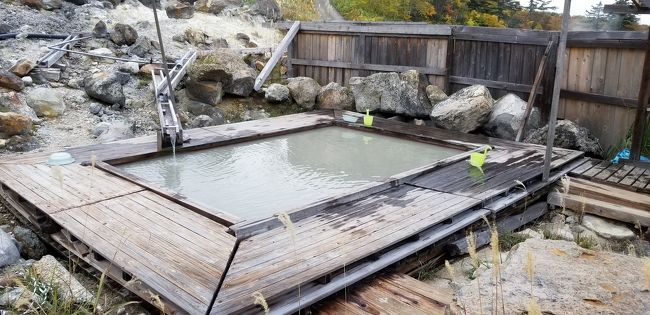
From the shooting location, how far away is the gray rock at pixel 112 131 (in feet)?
21.7

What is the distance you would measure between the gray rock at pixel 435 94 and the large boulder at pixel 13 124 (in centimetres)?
554

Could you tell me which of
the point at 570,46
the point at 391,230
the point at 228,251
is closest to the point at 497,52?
the point at 570,46

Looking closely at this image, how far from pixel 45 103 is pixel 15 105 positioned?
0.39m

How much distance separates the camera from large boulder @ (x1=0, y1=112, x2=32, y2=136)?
6.11 meters

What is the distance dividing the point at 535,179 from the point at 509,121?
6.41ft

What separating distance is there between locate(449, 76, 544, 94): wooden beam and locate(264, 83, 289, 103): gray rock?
2.76 m

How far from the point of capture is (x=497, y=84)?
285 inches

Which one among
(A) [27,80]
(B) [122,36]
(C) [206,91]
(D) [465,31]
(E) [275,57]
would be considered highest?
(D) [465,31]

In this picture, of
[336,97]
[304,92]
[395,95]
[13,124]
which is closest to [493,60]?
[395,95]

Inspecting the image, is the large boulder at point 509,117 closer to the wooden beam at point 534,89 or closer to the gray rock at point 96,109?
the wooden beam at point 534,89

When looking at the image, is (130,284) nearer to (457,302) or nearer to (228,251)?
(228,251)

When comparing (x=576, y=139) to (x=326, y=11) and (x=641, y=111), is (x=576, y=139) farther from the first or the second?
(x=326, y=11)

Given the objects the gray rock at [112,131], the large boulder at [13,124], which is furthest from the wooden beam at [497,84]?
the large boulder at [13,124]

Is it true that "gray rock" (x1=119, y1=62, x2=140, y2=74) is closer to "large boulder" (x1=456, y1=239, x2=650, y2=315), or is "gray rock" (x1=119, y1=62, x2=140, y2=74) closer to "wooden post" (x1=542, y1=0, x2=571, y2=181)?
"wooden post" (x1=542, y1=0, x2=571, y2=181)
